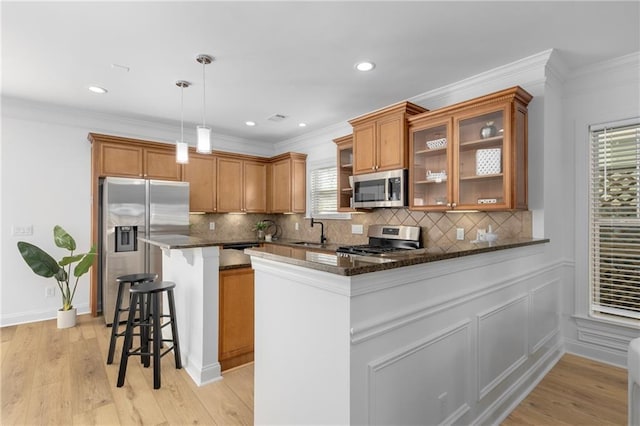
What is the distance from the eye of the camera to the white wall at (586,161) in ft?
9.09

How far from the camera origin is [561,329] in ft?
10.1

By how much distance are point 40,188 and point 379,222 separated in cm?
425

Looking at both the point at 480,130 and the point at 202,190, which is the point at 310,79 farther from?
the point at 202,190

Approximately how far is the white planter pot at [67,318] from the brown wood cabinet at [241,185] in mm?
2221

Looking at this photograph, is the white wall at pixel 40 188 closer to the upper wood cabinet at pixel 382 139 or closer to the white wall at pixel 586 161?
the upper wood cabinet at pixel 382 139

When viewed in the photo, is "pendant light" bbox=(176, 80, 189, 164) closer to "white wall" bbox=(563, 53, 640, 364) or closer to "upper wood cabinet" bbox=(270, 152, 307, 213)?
"upper wood cabinet" bbox=(270, 152, 307, 213)

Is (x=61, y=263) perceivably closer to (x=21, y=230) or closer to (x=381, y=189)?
(x=21, y=230)

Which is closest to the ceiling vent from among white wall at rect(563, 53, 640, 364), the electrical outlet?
white wall at rect(563, 53, 640, 364)

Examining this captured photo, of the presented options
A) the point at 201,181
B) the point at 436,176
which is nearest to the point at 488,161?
the point at 436,176

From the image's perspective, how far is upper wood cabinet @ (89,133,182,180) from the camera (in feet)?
13.5

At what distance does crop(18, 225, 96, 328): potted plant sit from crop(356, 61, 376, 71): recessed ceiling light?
3.55 metres

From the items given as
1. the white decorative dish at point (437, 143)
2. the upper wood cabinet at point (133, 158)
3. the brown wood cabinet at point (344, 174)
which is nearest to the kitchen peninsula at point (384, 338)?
the white decorative dish at point (437, 143)

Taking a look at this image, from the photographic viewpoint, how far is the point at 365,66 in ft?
9.57

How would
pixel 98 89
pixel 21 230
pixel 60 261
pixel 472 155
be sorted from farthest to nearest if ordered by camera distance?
pixel 21 230
pixel 60 261
pixel 98 89
pixel 472 155
